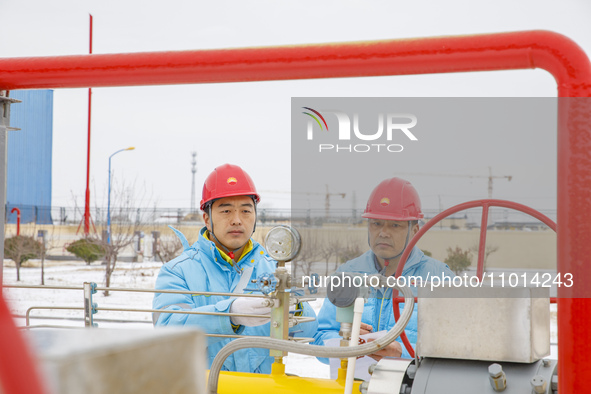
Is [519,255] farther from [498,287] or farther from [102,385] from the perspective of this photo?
[102,385]

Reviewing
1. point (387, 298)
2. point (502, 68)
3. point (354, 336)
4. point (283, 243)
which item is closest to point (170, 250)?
point (387, 298)

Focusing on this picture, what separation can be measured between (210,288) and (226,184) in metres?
0.47

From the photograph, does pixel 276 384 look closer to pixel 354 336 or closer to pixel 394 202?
pixel 354 336

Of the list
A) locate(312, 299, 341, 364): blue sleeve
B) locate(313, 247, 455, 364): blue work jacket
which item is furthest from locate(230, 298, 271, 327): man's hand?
locate(312, 299, 341, 364): blue sleeve

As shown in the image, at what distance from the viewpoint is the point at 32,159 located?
12.9m

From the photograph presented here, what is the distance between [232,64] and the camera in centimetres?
116

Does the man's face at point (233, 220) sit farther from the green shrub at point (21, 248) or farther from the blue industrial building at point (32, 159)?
the green shrub at point (21, 248)

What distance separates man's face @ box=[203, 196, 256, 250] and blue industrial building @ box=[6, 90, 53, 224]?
9220mm

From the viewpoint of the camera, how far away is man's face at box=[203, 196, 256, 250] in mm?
2680

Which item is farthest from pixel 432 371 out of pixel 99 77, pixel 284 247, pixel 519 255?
pixel 519 255

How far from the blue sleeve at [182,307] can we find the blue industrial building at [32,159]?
9.39 metres

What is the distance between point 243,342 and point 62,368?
4.00 ft

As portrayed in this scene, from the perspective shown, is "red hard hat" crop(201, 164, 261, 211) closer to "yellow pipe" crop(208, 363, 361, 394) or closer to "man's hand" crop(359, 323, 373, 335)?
"man's hand" crop(359, 323, 373, 335)

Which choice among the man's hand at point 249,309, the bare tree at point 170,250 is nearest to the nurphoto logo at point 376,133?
the man's hand at point 249,309
